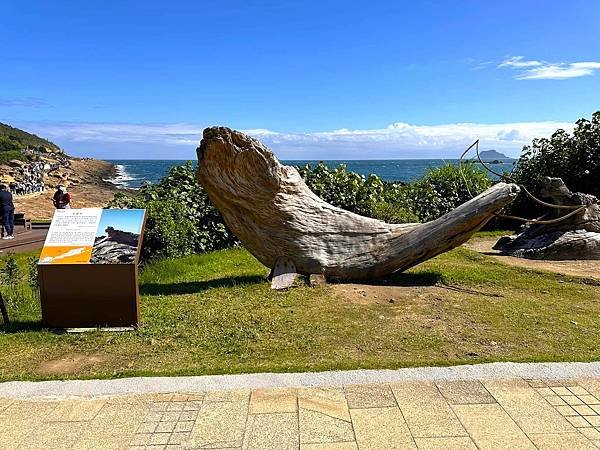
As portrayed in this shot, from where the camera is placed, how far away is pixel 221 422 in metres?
3.77

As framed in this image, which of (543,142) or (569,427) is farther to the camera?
(543,142)

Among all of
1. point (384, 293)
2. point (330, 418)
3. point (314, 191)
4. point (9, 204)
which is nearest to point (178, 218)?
point (314, 191)

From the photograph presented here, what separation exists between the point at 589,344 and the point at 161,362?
4372 mm

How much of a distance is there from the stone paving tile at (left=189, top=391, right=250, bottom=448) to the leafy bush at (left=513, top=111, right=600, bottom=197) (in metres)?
14.4

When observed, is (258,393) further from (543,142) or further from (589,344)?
(543,142)

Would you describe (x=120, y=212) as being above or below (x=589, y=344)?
above

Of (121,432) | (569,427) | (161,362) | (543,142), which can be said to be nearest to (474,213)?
(569,427)

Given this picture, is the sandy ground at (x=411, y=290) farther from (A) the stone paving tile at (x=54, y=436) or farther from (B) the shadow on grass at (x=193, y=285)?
(A) the stone paving tile at (x=54, y=436)

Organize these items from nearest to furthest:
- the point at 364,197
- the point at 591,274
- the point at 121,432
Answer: the point at 121,432, the point at 591,274, the point at 364,197

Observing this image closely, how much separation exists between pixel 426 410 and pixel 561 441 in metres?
0.90

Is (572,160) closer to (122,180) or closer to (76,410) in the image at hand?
(76,410)

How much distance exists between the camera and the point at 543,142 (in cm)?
1644

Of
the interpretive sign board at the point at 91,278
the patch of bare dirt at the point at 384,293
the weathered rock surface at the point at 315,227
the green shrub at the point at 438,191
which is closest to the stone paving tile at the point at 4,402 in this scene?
the interpretive sign board at the point at 91,278

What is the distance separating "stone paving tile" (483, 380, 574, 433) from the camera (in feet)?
12.0
